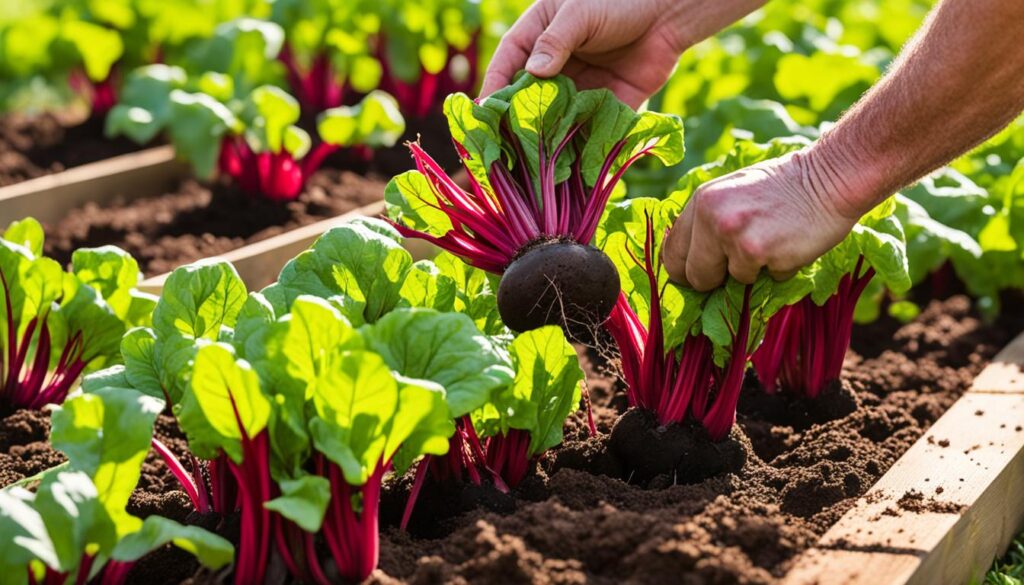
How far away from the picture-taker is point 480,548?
2414mm

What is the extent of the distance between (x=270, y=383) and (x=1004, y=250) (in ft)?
9.08

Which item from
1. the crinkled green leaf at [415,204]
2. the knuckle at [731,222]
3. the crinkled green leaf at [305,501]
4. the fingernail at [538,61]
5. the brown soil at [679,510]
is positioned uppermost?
the fingernail at [538,61]

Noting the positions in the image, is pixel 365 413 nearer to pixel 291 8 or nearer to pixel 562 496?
pixel 562 496

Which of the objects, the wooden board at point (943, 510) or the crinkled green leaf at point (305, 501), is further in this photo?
the wooden board at point (943, 510)

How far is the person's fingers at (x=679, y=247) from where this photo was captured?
285 cm

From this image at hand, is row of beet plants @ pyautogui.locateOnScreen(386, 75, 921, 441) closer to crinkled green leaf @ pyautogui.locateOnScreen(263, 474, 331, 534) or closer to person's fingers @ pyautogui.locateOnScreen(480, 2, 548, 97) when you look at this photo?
person's fingers @ pyautogui.locateOnScreen(480, 2, 548, 97)

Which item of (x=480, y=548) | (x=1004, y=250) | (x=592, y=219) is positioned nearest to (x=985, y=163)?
(x=1004, y=250)

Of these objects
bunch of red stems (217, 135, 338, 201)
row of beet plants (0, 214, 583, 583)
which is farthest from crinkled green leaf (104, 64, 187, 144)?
row of beet plants (0, 214, 583, 583)

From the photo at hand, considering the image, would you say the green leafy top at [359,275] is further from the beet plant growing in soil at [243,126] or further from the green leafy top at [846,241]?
the beet plant growing in soil at [243,126]

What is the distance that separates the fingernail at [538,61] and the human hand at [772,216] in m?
Result: 0.63

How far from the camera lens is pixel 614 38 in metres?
3.58

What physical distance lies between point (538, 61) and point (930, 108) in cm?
99

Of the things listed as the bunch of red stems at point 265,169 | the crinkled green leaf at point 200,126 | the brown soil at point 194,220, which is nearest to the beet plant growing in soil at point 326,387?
the brown soil at point 194,220

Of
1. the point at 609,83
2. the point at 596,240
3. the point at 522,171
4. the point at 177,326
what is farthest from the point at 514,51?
the point at 177,326
